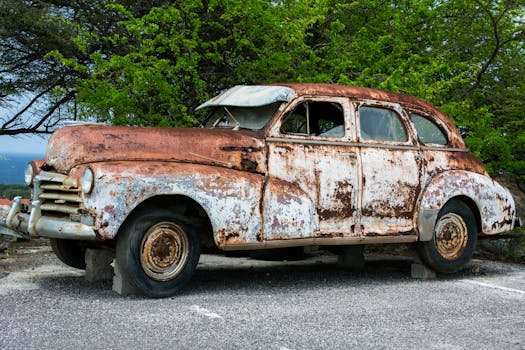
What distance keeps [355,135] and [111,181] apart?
8.98 ft

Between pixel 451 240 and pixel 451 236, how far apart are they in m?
0.05

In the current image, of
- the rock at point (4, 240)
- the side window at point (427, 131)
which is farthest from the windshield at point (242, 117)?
the rock at point (4, 240)

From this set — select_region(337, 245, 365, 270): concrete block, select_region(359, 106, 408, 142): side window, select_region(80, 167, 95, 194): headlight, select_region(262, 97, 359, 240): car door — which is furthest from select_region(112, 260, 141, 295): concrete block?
select_region(359, 106, 408, 142): side window

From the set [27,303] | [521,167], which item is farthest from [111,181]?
[521,167]

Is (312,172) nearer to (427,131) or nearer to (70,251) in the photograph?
(427,131)

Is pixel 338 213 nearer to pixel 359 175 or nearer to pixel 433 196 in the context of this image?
pixel 359 175

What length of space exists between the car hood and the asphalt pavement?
1247mm

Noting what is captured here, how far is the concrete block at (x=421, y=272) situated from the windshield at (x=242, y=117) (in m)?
2.50

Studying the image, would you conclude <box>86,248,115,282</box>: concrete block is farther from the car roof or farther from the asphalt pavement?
the car roof

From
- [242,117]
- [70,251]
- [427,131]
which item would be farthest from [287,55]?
[70,251]

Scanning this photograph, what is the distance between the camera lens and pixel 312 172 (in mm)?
7086

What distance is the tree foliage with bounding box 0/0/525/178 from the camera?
995 centimetres

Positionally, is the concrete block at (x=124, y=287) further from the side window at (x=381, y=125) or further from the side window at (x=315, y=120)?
the side window at (x=381, y=125)

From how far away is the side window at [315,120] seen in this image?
7230 mm
